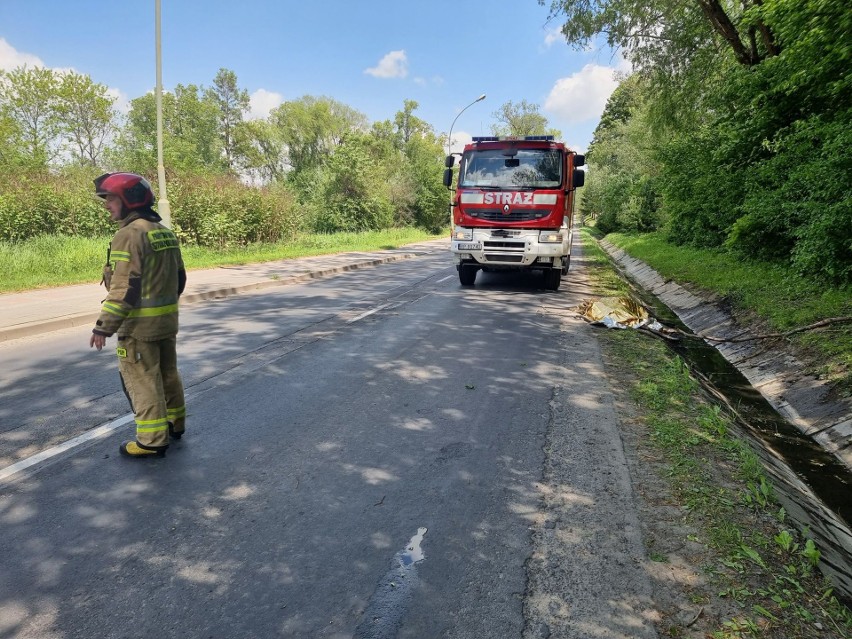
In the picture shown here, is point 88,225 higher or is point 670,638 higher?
point 88,225

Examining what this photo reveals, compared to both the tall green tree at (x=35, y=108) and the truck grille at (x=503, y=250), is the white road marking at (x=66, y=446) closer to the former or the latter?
the truck grille at (x=503, y=250)

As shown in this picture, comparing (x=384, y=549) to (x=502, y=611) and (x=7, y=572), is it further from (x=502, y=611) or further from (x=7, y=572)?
(x=7, y=572)

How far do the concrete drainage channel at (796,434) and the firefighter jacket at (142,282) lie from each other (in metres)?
4.26

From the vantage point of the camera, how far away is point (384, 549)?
274 cm

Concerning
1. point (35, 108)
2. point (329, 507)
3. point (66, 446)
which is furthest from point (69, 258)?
point (35, 108)

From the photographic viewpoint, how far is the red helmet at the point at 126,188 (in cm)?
365

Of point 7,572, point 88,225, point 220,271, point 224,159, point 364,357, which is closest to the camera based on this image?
point 7,572

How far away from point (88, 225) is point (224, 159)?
4798 cm

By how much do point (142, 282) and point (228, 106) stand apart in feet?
224

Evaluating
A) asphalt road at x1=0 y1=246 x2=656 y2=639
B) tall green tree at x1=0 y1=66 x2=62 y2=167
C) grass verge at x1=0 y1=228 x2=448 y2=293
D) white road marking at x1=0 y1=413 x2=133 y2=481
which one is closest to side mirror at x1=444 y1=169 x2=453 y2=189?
asphalt road at x1=0 y1=246 x2=656 y2=639

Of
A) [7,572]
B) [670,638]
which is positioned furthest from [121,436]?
[670,638]

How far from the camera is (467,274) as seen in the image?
1323 centimetres

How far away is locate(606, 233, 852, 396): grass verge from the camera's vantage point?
5980mm

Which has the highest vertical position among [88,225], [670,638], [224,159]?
[224,159]
